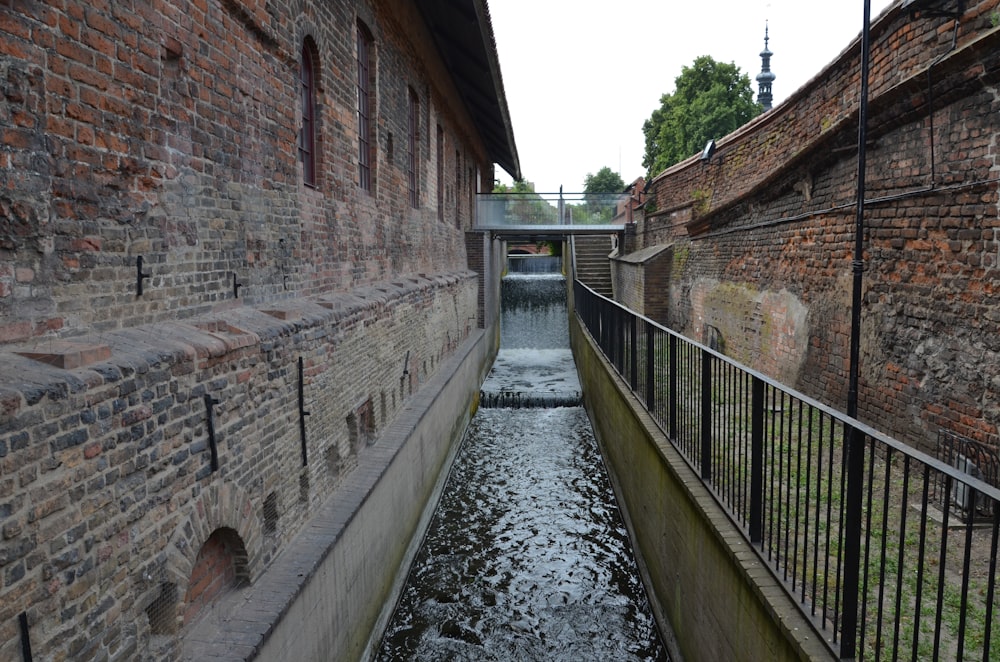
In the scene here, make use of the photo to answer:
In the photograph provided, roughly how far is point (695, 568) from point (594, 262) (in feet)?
64.5

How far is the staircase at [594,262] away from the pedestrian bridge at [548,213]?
2317mm

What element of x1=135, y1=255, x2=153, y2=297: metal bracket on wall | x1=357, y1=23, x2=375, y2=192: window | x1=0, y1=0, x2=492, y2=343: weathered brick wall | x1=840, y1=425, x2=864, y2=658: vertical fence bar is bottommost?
x1=840, y1=425, x2=864, y2=658: vertical fence bar

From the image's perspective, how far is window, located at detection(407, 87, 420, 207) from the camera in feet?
34.4

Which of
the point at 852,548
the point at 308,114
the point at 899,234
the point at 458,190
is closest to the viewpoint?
the point at 852,548

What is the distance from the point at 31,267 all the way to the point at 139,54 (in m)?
1.24

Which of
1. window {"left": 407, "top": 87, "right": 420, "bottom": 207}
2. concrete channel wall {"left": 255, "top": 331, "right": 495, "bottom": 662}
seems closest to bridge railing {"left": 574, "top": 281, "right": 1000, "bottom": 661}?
concrete channel wall {"left": 255, "top": 331, "right": 495, "bottom": 662}

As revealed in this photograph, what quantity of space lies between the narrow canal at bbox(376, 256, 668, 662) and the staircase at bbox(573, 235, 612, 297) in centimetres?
987

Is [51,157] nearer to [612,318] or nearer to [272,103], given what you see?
[272,103]

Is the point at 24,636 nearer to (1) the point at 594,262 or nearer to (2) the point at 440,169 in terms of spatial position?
(2) the point at 440,169

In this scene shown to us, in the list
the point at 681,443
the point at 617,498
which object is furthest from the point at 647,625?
the point at 617,498

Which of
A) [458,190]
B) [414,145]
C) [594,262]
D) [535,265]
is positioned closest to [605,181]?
[535,265]

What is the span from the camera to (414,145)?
35.1 ft

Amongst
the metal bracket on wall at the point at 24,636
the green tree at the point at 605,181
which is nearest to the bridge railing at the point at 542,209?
the metal bracket on wall at the point at 24,636

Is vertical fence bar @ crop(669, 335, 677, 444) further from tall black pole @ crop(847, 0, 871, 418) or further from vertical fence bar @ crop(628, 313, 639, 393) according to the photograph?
vertical fence bar @ crop(628, 313, 639, 393)
